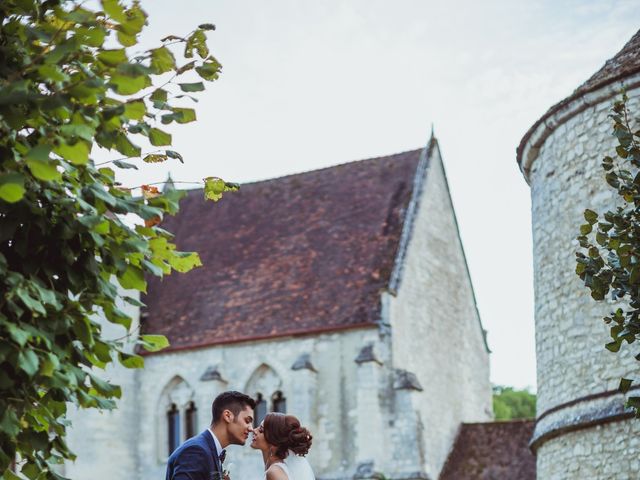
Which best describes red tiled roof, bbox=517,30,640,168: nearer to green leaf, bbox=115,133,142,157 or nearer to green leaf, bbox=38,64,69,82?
green leaf, bbox=115,133,142,157

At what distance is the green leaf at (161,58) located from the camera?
206 inches

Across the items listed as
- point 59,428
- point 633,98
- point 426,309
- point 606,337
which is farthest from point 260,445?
point 426,309

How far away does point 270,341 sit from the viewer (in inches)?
1077

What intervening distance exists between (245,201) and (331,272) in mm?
5051

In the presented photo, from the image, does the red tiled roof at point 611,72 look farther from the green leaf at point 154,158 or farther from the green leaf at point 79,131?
the green leaf at point 79,131

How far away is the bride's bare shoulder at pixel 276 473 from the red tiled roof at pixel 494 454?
18928 millimetres

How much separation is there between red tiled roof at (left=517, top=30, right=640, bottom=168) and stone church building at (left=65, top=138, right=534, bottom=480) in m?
11.7

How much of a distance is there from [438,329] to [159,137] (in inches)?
939

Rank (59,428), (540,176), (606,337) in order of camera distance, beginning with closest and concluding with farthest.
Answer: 1. (59,428)
2. (606,337)
3. (540,176)

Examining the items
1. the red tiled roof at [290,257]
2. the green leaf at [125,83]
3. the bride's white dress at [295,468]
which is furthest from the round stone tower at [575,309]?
the red tiled roof at [290,257]

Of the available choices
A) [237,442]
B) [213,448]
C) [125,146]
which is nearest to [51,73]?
[125,146]

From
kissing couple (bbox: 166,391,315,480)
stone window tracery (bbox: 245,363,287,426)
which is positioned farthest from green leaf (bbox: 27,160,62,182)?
stone window tracery (bbox: 245,363,287,426)

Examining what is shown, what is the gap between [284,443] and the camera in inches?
257

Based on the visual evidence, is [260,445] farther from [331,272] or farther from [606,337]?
[331,272]
